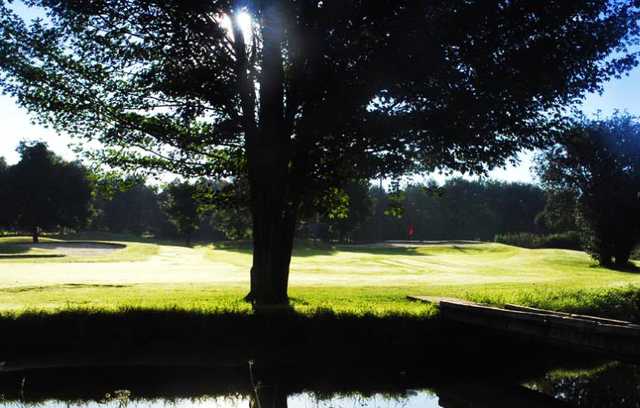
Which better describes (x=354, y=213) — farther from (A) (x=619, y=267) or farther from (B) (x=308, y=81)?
(B) (x=308, y=81)

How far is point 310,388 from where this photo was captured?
12.1 metres

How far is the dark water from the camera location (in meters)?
11.0

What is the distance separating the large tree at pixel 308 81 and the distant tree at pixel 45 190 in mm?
70461

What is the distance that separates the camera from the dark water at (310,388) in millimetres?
11008

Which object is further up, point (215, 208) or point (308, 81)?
point (308, 81)

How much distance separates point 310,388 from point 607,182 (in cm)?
5426

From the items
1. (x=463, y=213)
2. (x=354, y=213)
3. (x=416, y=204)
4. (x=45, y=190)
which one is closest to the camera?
(x=45, y=190)

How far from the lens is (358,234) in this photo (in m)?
111

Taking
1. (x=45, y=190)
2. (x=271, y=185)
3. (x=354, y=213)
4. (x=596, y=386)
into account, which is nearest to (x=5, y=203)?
(x=45, y=190)

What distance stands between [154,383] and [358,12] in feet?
35.4

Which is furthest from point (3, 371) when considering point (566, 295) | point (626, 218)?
point (626, 218)

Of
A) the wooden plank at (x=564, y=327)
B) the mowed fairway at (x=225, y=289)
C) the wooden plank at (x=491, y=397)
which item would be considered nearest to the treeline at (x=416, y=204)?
the mowed fairway at (x=225, y=289)

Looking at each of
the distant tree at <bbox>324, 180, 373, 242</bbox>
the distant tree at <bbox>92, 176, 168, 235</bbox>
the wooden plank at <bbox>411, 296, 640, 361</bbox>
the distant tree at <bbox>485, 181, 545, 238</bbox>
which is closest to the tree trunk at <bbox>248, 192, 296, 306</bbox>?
the wooden plank at <bbox>411, 296, 640, 361</bbox>

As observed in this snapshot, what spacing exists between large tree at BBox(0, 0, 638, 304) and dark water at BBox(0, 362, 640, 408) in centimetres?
626
